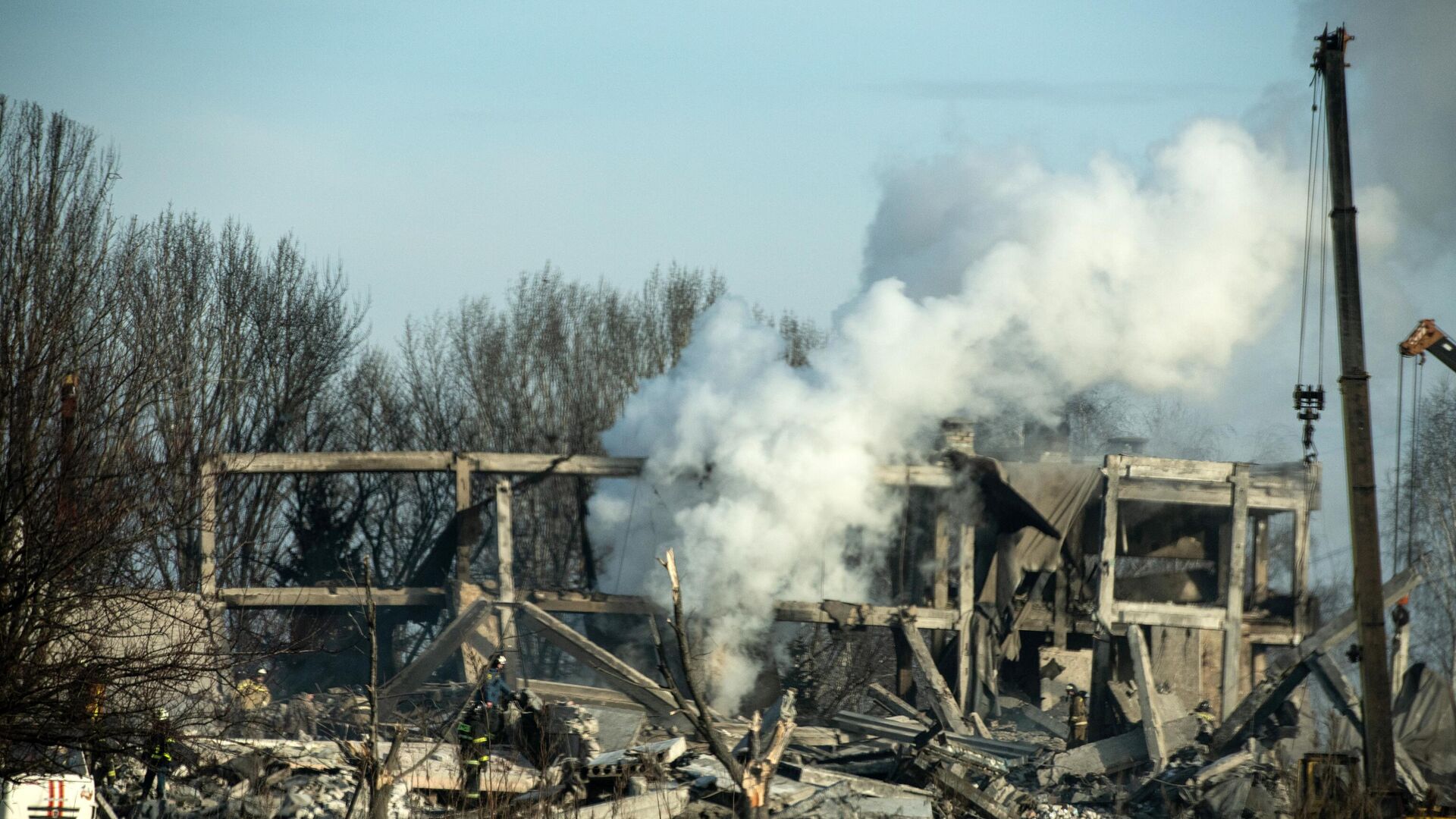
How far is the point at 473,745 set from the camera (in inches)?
532

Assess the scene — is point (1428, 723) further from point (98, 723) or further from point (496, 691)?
point (98, 723)

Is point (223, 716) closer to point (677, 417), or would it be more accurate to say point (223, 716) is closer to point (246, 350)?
point (677, 417)

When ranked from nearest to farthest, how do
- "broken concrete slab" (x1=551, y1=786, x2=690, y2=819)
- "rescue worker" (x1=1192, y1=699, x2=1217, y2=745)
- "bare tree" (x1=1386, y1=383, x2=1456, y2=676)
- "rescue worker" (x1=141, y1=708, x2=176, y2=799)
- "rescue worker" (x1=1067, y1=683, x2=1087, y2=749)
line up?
"rescue worker" (x1=141, y1=708, x2=176, y2=799), "broken concrete slab" (x1=551, y1=786, x2=690, y2=819), "rescue worker" (x1=1192, y1=699, x2=1217, y2=745), "rescue worker" (x1=1067, y1=683, x2=1087, y2=749), "bare tree" (x1=1386, y1=383, x2=1456, y2=676)

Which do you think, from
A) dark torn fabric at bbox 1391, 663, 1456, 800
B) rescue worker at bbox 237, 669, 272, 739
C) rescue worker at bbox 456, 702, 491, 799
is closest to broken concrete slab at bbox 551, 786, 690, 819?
rescue worker at bbox 456, 702, 491, 799

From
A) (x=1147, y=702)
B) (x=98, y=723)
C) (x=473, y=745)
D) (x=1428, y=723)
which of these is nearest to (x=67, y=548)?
(x=98, y=723)

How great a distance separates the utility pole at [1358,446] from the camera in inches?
566

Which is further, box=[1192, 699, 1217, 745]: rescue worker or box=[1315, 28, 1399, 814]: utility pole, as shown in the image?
box=[1192, 699, 1217, 745]: rescue worker

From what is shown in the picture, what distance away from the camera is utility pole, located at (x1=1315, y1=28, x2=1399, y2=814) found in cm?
1437

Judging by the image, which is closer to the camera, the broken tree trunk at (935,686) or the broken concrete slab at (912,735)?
the broken concrete slab at (912,735)

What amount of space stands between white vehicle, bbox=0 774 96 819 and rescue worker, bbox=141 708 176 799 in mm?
614

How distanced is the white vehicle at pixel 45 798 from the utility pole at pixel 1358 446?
1145 cm

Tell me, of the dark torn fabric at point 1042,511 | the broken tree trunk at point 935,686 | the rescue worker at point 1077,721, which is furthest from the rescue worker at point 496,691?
the dark torn fabric at point 1042,511

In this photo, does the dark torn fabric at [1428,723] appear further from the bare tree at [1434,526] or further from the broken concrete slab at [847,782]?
the bare tree at [1434,526]

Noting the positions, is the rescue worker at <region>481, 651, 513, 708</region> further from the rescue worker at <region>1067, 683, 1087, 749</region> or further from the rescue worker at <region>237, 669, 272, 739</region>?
the rescue worker at <region>1067, 683, 1087, 749</region>
